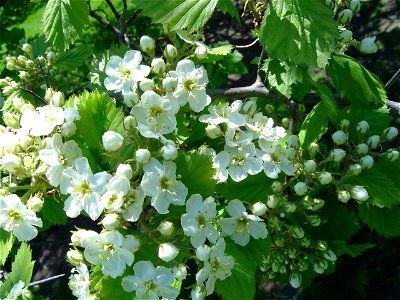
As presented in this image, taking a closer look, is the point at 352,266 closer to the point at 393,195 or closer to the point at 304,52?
the point at 393,195

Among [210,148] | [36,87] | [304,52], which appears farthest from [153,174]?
[36,87]

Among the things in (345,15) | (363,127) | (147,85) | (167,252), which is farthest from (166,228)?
(345,15)

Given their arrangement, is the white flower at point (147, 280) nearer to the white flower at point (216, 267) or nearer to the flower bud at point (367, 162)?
the white flower at point (216, 267)

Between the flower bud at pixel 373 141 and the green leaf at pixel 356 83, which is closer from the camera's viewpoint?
the flower bud at pixel 373 141

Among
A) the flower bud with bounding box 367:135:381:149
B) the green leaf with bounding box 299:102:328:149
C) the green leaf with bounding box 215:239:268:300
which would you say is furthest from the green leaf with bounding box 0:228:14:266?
the flower bud with bounding box 367:135:381:149

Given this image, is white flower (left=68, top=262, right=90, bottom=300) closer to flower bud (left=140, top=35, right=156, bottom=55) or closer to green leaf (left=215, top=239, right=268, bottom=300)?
green leaf (left=215, top=239, right=268, bottom=300)

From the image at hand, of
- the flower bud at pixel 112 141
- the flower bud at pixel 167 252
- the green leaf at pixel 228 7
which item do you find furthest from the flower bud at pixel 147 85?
the flower bud at pixel 167 252
